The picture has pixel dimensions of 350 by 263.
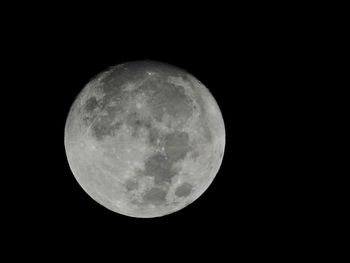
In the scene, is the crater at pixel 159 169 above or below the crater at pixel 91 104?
below

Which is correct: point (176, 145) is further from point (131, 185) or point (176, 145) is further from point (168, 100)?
point (131, 185)

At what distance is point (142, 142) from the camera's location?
14.8 ft

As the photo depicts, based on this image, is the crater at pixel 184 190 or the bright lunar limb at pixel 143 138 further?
the crater at pixel 184 190

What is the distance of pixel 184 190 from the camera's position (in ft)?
16.1

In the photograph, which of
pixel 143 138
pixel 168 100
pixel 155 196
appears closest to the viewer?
pixel 143 138

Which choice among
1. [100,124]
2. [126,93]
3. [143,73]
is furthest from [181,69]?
[100,124]

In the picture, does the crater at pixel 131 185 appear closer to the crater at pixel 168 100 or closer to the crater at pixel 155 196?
the crater at pixel 155 196

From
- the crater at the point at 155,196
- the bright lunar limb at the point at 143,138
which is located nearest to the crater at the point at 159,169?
the bright lunar limb at the point at 143,138

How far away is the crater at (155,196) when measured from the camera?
4.72 metres

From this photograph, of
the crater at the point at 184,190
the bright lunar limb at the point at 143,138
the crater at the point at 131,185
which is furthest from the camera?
the crater at the point at 184,190

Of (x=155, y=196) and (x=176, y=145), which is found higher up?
(x=176, y=145)

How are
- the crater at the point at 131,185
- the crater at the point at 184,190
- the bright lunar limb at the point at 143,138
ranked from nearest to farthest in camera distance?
the bright lunar limb at the point at 143,138, the crater at the point at 131,185, the crater at the point at 184,190

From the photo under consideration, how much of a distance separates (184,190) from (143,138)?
898 millimetres

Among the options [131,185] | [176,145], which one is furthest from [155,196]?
[176,145]
